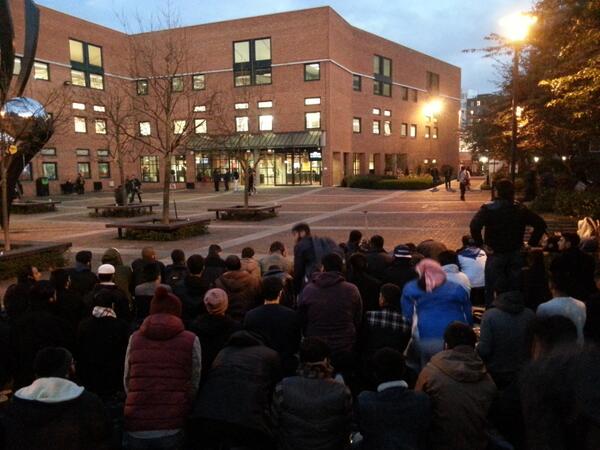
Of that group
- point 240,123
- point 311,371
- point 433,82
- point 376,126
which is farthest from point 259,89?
point 311,371

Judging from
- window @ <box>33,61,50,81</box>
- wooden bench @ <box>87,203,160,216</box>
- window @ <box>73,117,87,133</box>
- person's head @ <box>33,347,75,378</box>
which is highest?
window @ <box>33,61,50,81</box>

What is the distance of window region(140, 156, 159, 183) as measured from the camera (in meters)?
50.5

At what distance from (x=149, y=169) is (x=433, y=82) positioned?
36726 mm

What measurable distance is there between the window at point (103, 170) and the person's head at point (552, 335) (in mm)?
46199

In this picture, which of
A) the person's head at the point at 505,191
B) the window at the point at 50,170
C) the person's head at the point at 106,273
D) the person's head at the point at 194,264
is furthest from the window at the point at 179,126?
the person's head at the point at 505,191

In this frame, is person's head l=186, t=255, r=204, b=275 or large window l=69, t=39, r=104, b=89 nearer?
person's head l=186, t=255, r=204, b=275

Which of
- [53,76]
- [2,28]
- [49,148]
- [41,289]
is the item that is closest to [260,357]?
[41,289]

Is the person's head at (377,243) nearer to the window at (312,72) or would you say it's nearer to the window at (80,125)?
the window at (312,72)

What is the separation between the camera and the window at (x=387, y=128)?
53844 mm

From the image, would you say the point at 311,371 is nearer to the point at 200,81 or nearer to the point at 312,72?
the point at 312,72

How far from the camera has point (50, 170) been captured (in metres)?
40.5

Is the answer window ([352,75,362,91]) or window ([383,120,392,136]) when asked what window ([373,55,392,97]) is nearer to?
window ([352,75,362,91])

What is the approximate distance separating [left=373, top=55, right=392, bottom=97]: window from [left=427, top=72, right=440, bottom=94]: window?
403 inches

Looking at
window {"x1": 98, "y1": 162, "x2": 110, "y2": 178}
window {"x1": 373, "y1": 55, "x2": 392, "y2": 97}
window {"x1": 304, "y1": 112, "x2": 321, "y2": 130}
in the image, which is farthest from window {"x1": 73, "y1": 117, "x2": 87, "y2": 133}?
window {"x1": 373, "y1": 55, "x2": 392, "y2": 97}
